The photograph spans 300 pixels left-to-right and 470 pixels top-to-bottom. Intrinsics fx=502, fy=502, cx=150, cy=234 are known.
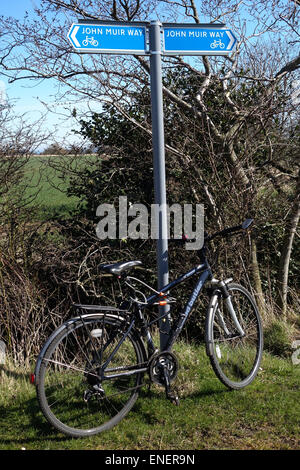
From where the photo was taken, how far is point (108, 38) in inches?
139

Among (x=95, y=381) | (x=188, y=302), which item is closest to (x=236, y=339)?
(x=188, y=302)

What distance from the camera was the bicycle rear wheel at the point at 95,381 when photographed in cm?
312

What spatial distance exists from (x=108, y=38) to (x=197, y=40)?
2.16ft

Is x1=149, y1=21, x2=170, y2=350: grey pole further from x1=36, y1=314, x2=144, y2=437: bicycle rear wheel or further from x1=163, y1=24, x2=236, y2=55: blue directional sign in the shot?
x1=36, y1=314, x2=144, y2=437: bicycle rear wheel

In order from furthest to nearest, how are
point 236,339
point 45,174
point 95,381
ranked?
point 45,174, point 236,339, point 95,381

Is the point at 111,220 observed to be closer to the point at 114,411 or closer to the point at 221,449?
the point at 114,411

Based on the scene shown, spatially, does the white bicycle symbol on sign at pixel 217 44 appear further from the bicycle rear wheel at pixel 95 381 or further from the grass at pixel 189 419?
the grass at pixel 189 419

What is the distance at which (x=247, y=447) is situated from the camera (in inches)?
120

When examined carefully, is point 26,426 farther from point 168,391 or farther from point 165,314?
point 165,314

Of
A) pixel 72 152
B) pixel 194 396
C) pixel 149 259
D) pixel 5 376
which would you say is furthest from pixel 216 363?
pixel 72 152

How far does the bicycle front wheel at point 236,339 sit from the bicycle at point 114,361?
1cm

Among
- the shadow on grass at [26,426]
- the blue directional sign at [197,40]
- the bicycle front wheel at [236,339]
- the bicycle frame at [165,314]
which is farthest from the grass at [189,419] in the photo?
the blue directional sign at [197,40]

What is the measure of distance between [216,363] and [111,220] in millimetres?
2930

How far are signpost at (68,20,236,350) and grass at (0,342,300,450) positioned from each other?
450 mm
